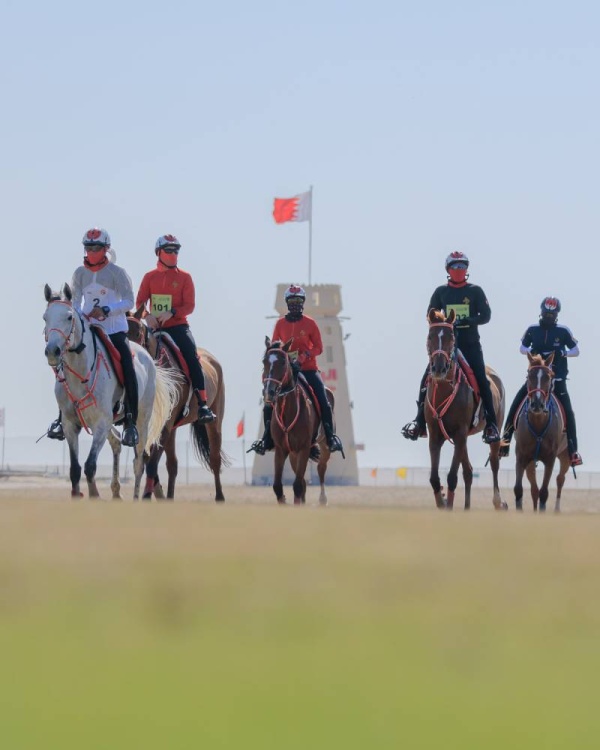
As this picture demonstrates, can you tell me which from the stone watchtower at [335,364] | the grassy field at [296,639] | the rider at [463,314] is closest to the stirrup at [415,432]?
the rider at [463,314]

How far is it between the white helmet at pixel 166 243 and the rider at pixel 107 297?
11.1ft

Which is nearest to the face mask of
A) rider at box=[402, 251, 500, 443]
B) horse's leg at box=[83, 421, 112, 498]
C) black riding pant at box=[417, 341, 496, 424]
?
rider at box=[402, 251, 500, 443]

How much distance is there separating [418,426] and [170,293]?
12.0 feet

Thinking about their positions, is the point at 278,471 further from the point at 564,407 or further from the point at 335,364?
the point at 335,364

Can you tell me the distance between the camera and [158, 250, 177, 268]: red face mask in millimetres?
20656

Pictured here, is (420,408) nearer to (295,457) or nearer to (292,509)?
(295,457)

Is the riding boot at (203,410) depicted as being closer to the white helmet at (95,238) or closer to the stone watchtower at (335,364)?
the white helmet at (95,238)

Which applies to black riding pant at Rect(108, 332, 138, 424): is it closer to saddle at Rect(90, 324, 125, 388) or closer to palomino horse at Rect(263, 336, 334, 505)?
saddle at Rect(90, 324, 125, 388)

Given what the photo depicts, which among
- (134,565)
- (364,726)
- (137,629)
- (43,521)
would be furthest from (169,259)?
(364,726)

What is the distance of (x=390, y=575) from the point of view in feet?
22.0

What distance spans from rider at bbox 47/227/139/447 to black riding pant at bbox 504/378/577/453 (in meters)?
7.76

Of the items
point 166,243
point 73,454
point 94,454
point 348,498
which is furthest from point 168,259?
point 348,498

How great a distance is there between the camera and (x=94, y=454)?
15.6 metres

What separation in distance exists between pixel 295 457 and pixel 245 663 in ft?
57.9
